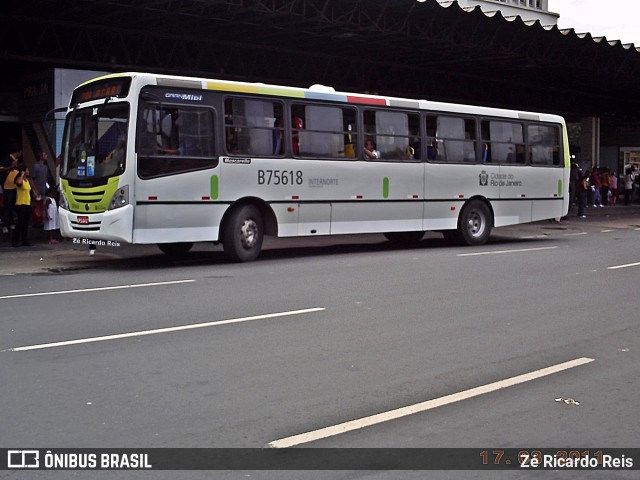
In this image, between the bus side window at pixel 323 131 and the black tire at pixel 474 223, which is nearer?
the bus side window at pixel 323 131

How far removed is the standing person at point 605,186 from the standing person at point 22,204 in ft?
94.0

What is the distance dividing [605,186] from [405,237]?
74.6ft

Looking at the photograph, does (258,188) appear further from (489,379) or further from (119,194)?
(489,379)

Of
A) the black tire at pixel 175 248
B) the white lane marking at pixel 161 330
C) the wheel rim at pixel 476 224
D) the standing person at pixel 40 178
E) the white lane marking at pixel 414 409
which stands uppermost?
the standing person at pixel 40 178

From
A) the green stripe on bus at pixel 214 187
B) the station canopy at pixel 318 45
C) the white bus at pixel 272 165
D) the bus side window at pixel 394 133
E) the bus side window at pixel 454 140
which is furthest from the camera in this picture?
the station canopy at pixel 318 45

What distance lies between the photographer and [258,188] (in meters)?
15.3

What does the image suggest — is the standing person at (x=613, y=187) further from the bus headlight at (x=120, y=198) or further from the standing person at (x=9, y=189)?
the bus headlight at (x=120, y=198)

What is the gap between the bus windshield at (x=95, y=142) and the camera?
13930 mm

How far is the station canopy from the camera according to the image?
22031mm

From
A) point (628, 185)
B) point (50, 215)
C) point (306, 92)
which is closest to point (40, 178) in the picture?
point (50, 215)

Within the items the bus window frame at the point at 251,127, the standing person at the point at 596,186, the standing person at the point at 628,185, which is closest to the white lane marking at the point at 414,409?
the bus window frame at the point at 251,127

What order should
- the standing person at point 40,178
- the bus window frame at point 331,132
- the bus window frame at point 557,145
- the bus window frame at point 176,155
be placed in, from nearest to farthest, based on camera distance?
the bus window frame at point 176,155 → the bus window frame at point 331,132 → the standing person at point 40,178 → the bus window frame at point 557,145

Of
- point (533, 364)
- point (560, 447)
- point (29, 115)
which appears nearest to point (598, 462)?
point (560, 447)

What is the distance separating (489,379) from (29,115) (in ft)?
64.2
